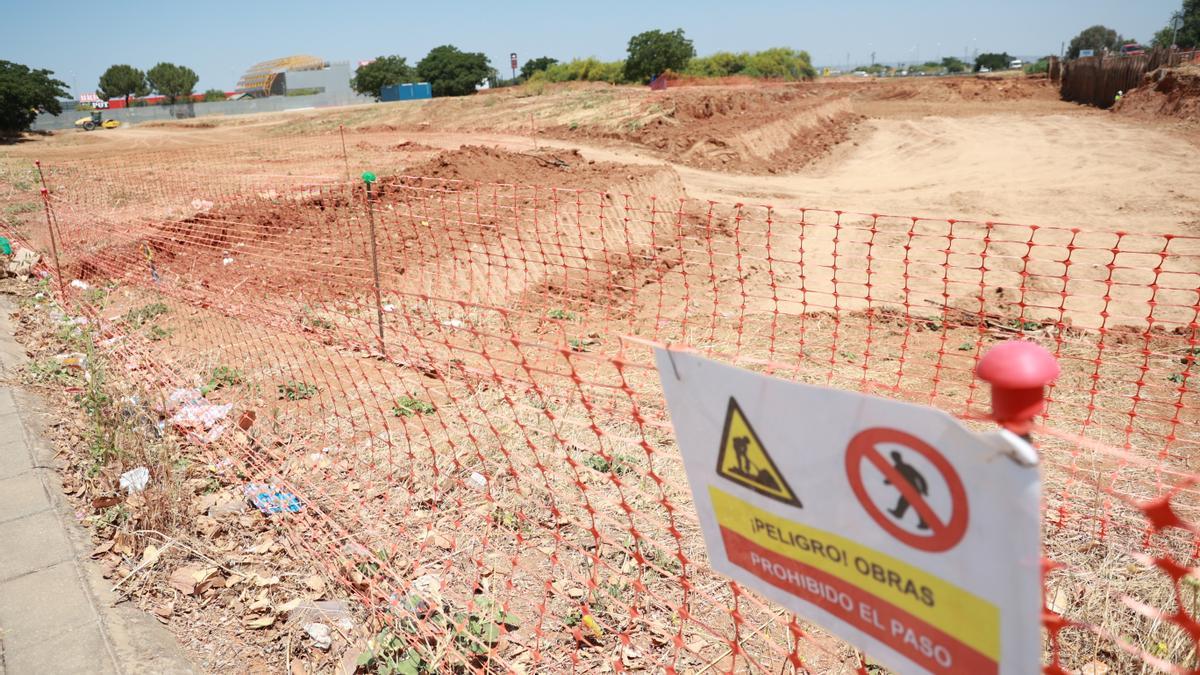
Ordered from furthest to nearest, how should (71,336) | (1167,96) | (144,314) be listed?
1. (1167,96)
2. (144,314)
3. (71,336)

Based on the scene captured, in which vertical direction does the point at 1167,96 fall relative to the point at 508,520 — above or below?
above

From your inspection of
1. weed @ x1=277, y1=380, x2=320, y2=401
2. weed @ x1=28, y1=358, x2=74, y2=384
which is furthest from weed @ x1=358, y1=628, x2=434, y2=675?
weed @ x1=28, y1=358, x2=74, y2=384

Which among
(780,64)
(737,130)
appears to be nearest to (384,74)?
(780,64)

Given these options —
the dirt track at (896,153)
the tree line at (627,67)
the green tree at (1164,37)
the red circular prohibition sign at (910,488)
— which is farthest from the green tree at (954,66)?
the red circular prohibition sign at (910,488)

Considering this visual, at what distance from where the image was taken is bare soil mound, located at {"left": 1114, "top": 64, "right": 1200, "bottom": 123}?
1011 inches

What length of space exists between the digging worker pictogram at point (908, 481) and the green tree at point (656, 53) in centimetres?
6619

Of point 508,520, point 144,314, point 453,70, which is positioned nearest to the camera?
point 508,520

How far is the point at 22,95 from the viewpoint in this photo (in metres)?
41.5

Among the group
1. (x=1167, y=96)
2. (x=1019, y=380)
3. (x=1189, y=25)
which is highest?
(x=1189, y=25)

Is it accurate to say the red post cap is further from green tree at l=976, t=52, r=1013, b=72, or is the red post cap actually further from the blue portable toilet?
green tree at l=976, t=52, r=1013, b=72

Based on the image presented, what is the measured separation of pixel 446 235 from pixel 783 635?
826 cm

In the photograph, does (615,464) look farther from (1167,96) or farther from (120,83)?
(120,83)

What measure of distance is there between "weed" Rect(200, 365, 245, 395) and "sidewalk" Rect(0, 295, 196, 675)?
60.1 inches

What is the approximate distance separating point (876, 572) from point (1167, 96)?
34.5 meters
